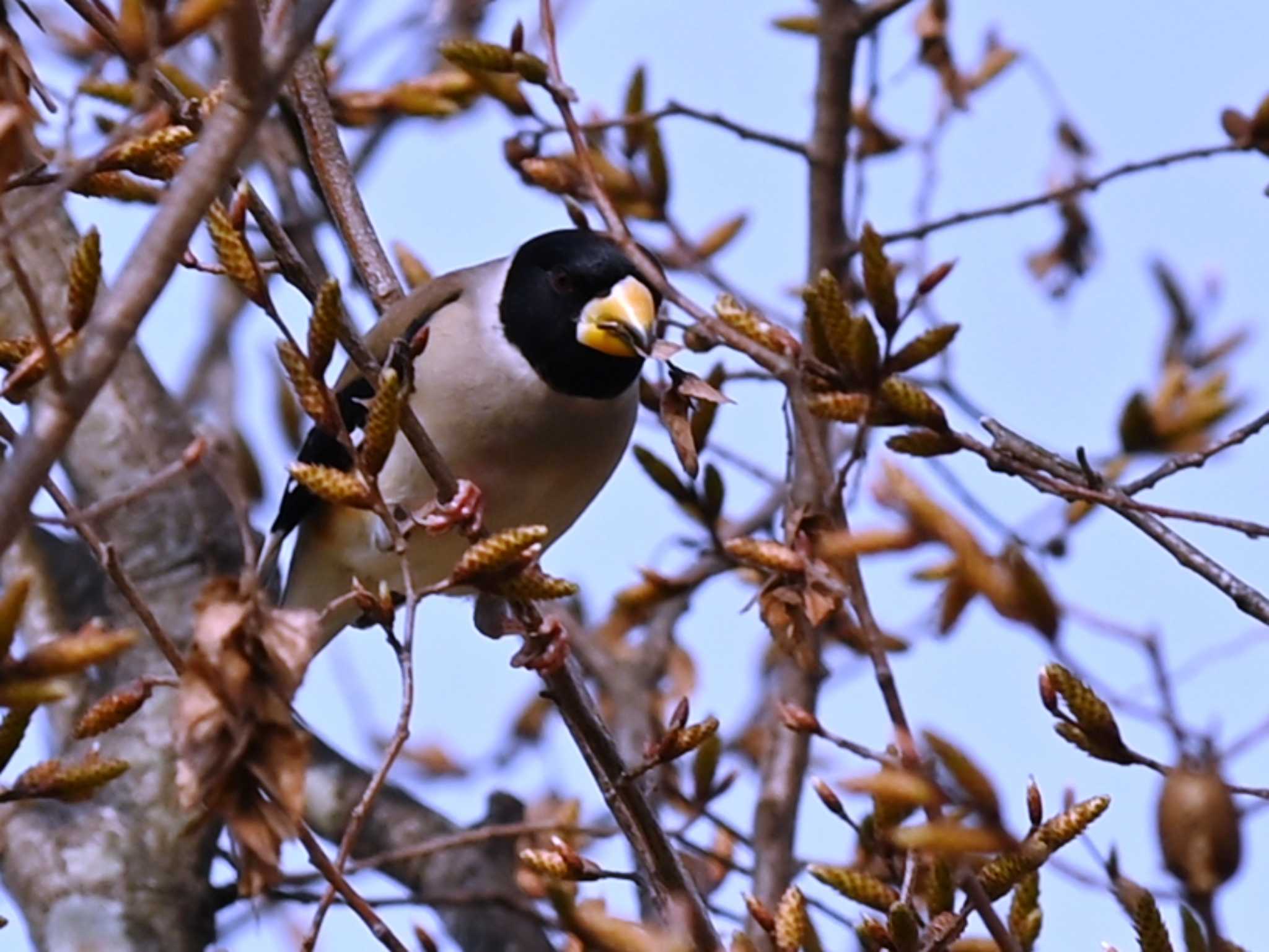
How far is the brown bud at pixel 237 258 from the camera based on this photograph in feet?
6.76

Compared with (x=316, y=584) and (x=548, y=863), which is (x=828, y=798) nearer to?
(x=548, y=863)

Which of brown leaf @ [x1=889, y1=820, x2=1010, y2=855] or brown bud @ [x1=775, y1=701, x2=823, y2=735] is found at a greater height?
brown bud @ [x1=775, y1=701, x2=823, y2=735]

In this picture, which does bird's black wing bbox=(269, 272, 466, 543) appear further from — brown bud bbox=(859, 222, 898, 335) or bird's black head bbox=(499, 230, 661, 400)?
brown bud bbox=(859, 222, 898, 335)

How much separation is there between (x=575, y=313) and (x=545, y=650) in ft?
4.24

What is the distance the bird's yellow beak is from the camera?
3.41 metres

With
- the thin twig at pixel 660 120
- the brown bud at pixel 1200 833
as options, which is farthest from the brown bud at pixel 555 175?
the brown bud at pixel 1200 833

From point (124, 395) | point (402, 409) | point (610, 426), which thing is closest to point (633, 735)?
point (610, 426)

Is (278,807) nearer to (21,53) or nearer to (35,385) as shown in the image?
(35,385)

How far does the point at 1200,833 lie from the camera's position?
131cm

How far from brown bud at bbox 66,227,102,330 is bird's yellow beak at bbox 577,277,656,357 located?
1.47 meters

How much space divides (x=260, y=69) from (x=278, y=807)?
0.59m

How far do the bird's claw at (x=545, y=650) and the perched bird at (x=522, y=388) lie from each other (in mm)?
747

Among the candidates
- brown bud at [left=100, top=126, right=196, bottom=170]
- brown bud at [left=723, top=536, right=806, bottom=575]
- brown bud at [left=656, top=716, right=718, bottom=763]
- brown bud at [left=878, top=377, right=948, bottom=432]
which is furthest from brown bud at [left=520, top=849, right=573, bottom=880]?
brown bud at [left=100, top=126, right=196, bottom=170]

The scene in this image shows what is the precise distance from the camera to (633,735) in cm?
456
